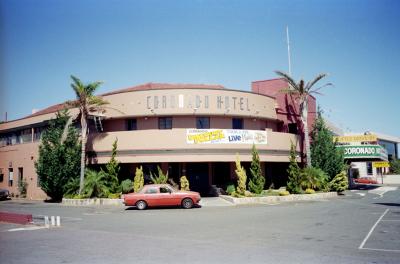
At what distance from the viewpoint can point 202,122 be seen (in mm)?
29047

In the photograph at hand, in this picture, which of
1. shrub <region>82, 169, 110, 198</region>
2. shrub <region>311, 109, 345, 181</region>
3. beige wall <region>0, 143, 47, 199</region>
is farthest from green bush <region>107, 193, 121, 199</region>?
shrub <region>311, 109, 345, 181</region>

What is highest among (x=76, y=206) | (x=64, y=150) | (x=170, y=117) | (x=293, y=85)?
(x=293, y=85)

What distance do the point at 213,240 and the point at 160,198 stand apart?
10.4 meters

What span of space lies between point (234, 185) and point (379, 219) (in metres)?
14.8

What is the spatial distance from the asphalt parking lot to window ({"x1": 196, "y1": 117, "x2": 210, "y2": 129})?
1238cm

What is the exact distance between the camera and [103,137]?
28.5 meters

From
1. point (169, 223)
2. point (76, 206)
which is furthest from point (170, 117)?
point (169, 223)

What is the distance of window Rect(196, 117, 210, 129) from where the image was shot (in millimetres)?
28938

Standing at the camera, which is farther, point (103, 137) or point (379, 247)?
point (103, 137)

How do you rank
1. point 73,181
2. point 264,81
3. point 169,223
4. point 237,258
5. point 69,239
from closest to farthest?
point 237,258 < point 69,239 < point 169,223 < point 73,181 < point 264,81

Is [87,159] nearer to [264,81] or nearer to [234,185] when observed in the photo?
[234,185]

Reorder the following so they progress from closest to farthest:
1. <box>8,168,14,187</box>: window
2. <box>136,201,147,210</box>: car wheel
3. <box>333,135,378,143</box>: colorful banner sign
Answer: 1. <box>136,201,147,210</box>: car wheel
2. <box>8,168,14,187</box>: window
3. <box>333,135,378,143</box>: colorful banner sign

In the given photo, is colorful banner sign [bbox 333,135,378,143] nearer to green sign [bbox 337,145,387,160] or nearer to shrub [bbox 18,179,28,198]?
green sign [bbox 337,145,387,160]

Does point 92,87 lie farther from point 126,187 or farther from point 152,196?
point 152,196
